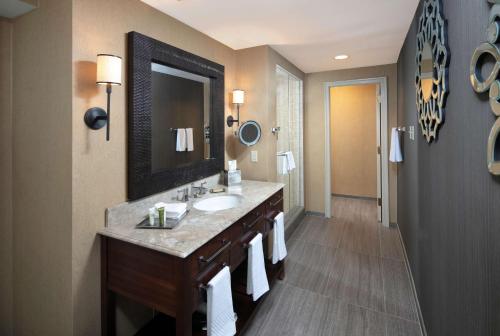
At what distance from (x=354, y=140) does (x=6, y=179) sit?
525 centimetres

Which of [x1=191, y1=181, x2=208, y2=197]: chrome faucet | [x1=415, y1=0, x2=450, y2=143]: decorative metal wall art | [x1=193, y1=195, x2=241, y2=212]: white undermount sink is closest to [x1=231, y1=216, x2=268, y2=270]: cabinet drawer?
[x1=193, y1=195, x2=241, y2=212]: white undermount sink

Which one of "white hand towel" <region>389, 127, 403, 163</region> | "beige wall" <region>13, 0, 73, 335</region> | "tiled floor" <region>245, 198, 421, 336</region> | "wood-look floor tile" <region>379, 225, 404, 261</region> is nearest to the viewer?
"beige wall" <region>13, 0, 73, 335</region>

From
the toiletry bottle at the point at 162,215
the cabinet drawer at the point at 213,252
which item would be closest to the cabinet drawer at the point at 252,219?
the cabinet drawer at the point at 213,252

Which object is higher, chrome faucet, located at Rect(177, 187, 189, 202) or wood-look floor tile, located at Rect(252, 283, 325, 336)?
chrome faucet, located at Rect(177, 187, 189, 202)

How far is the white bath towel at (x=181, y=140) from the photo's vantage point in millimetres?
2054

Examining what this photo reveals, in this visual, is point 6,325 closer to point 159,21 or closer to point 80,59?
point 80,59

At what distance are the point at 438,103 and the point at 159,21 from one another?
186 cm

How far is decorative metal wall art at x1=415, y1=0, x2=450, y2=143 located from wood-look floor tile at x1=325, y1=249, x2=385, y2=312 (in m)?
1.46

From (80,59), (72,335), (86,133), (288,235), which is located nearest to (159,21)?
(80,59)

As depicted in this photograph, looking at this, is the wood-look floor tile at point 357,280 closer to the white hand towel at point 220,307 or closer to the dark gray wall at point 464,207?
the dark gray wall at point 464,207

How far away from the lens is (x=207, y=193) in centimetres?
226

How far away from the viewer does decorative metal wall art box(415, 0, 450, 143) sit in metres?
1.17

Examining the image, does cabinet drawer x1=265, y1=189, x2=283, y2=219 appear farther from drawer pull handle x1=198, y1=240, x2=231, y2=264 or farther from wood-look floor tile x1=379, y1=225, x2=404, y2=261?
wood-look floor tile x1=379, y1=225, x2=404, y2=261

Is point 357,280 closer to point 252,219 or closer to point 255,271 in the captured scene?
point 255,271
